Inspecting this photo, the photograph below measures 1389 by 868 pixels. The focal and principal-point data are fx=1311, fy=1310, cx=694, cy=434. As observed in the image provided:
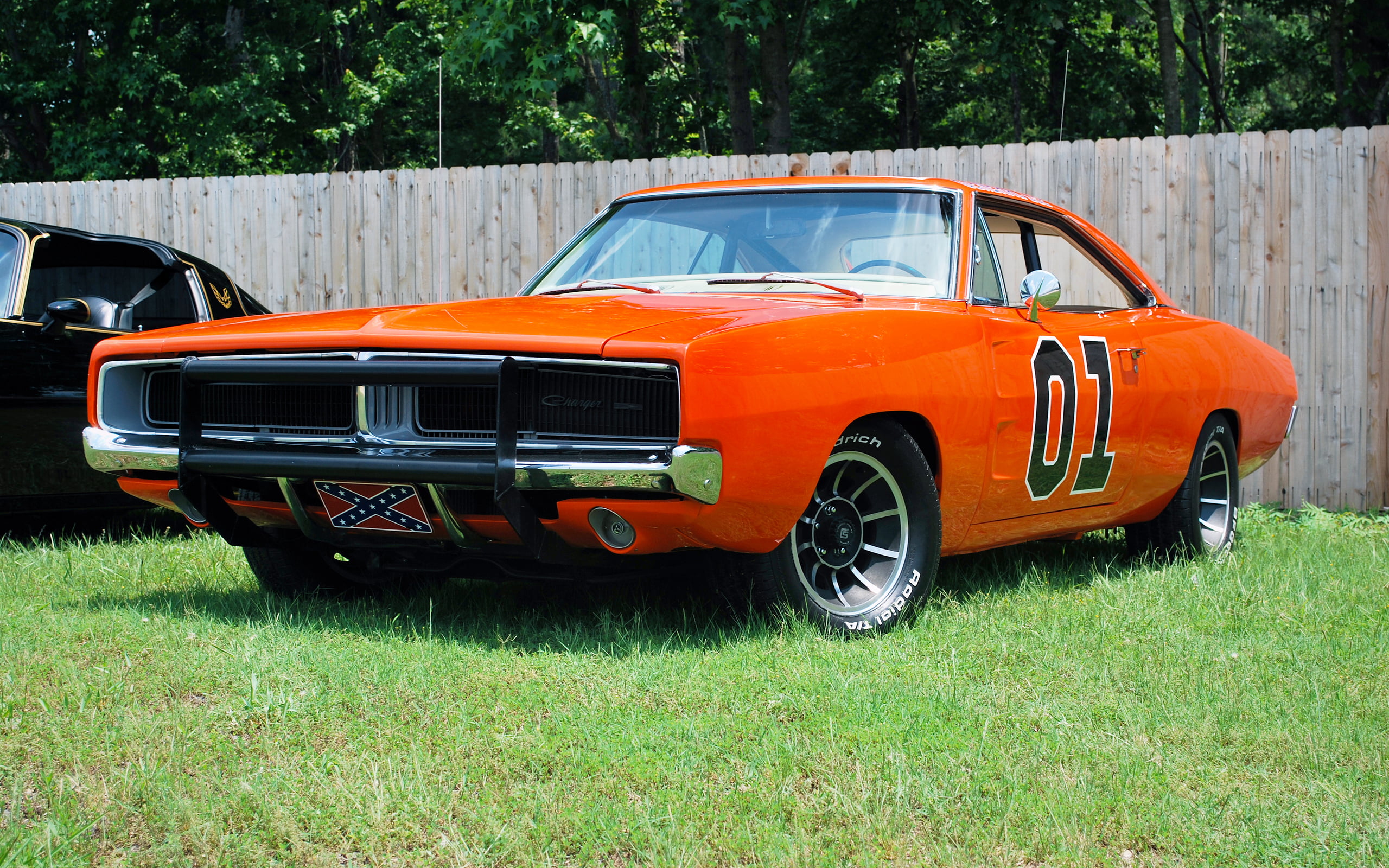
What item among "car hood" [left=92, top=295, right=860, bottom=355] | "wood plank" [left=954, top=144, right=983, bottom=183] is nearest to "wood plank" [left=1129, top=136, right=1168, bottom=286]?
"wood plank" [left=954, top=144, right=983, bottom=183]

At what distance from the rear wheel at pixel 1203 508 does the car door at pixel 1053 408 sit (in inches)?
24.1

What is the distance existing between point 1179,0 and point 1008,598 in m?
31.6

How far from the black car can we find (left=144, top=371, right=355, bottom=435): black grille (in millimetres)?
1622

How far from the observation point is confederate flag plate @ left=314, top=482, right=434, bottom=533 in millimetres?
3734

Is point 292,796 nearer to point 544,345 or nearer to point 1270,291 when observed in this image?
point 544,345

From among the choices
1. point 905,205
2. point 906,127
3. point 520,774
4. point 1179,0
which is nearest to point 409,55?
point 906,127

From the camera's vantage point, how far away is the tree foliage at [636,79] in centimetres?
1977

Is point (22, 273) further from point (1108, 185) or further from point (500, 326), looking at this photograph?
point (1108, 185)

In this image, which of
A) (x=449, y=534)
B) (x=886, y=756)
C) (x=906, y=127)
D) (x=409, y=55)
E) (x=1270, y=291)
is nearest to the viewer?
(x=886, y=756)

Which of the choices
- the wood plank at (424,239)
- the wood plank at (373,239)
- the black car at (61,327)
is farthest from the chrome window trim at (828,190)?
the wood plank at (373,239)

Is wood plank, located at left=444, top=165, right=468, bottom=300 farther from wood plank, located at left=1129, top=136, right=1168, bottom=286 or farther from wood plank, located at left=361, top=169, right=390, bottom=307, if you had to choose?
wood plank, located at left=1129, top=136, right=1168, bottom=286

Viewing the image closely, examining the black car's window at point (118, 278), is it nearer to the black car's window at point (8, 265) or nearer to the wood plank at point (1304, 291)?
the black car's window at point (8, 265)

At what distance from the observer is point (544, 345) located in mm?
3475

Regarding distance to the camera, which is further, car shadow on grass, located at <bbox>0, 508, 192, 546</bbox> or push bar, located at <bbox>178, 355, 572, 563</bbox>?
car shadow on grass, located at <bbox>0, 508, 192, 546</bbox>
